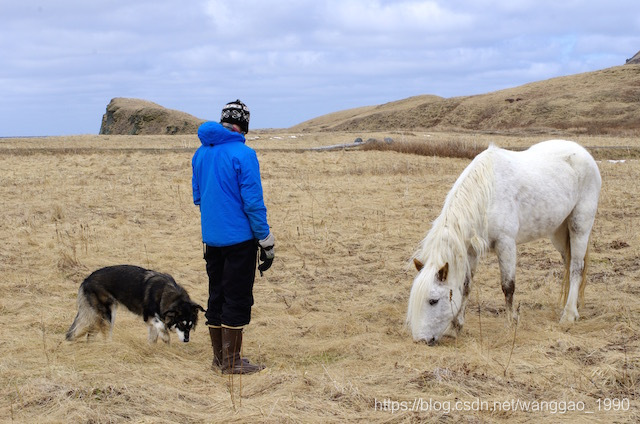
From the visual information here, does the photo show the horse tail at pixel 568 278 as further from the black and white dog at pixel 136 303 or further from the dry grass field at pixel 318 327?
the black and white dog at pixel 136 303

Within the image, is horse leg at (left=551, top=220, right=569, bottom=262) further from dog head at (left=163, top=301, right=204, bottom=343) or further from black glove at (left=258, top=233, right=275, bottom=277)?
dog head at (left=163, top=301, right=204, bottom=343)

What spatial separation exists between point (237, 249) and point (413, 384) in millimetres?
1879

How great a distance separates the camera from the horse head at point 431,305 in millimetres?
6566

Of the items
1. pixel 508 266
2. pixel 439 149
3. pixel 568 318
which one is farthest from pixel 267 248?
pixel 439 149

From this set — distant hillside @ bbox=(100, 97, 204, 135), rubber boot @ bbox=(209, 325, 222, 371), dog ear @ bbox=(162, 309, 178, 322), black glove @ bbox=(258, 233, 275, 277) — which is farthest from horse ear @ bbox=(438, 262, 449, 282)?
distant hillside @ bbox=(100, 97, 204, 135)

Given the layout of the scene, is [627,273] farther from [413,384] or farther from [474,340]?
[413,384]

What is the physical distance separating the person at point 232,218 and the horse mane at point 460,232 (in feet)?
5.98

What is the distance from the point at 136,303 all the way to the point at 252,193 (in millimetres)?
2015

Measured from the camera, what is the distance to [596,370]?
532 cm

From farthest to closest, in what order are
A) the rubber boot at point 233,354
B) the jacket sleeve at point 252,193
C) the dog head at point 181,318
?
1. the dog head at point 181,318
2. the rubber boot at point 233,354
3. the jacket sleeve at point 252,193

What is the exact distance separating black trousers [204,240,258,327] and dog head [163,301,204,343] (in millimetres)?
443

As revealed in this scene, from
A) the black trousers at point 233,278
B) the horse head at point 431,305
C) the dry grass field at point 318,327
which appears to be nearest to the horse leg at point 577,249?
the dry grass field at point 318,327

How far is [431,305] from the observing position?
660cm

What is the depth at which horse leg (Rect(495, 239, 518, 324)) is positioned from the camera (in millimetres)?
7230
